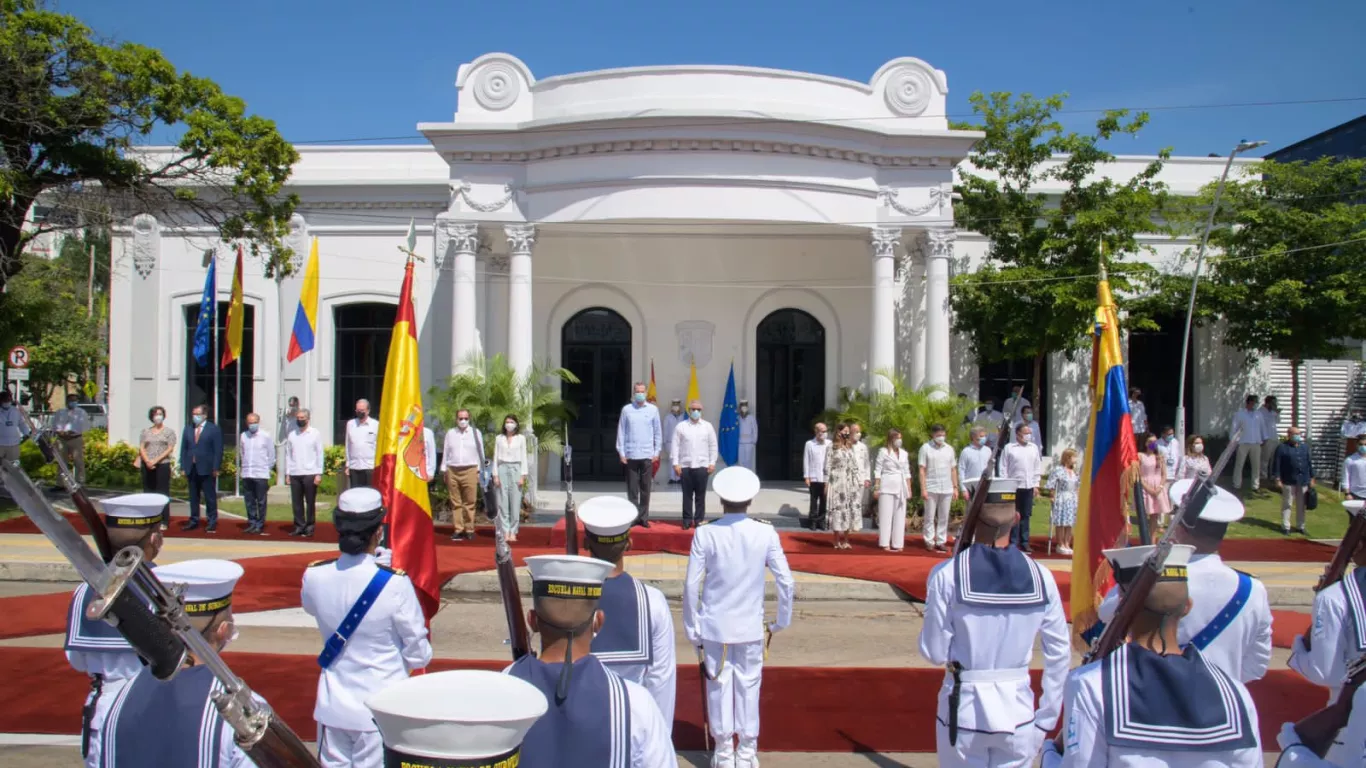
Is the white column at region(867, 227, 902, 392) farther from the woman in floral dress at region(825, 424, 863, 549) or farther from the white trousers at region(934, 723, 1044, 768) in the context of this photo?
the white trousers at region(934, 723, 1044, 768)

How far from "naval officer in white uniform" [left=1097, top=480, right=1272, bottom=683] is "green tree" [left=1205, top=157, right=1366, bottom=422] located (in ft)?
57.1

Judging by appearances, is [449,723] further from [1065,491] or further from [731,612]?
[1065,491]

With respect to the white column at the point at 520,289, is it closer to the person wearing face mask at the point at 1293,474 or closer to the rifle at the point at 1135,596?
the person wearing face mask at the point at 1293,474

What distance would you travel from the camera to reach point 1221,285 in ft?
66.4

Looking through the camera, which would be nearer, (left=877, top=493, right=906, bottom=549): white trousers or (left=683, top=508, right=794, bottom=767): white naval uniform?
(left=683, top=508, right=794, bottom=767): white naval uniform

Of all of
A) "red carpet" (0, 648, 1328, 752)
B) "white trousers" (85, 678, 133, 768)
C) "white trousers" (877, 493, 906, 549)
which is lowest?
"red carpet" (0, 648, 1328, 752)

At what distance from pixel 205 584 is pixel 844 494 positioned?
37.9 feet

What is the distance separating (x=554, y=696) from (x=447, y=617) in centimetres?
840

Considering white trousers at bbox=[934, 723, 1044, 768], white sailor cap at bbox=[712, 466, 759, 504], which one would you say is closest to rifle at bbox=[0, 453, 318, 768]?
white trousers at bbox=[934, 723, 1044, 768]

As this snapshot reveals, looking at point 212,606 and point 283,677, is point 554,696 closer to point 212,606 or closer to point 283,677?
point 212,606

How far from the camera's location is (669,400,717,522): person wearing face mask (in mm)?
15070

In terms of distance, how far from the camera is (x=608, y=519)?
5.00m

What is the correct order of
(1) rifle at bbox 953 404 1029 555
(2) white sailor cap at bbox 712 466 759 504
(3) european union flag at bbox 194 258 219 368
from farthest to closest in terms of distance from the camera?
(3) european union flag at bbox 194 258 219 368 < (2) white sailor cap at bbox 712 466 759 504 < (1) rifle at bbox 953 404 1029 555

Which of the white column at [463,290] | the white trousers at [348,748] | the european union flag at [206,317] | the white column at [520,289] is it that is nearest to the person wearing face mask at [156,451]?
the european union flag at [206,317]
